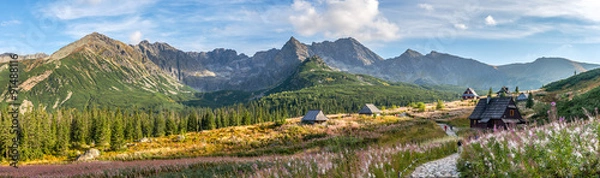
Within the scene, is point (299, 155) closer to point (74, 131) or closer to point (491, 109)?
point (491, 109)

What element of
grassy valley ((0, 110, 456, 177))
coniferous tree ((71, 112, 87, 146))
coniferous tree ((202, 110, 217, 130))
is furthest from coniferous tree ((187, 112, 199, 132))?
grassy valley ((0, 110, 456, 177))

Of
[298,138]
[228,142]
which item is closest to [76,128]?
[228,142]

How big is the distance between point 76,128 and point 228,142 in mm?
57606

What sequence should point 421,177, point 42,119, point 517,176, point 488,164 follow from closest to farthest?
1. point 517,176
2. point 488,164
3. point 421,177
4. point 42,119

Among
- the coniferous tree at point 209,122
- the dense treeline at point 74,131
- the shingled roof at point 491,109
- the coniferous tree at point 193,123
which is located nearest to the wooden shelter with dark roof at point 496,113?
the shingled roof at point 491,109

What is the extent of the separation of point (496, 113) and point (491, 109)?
1.38 metres

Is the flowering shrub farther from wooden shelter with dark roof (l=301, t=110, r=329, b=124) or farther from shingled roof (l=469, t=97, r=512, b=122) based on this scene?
wooden shelter with dark roof (l=301, t=110, r=329, b=124)

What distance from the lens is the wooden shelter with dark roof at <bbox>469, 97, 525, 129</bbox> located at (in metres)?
48.2

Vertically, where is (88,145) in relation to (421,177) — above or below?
below

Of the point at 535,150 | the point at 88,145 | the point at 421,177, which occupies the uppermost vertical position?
the point at 535,150

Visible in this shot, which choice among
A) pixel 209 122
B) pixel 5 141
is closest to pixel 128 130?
pixel 209 122

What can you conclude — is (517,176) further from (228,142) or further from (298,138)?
(228,142)

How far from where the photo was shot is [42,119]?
7850cm

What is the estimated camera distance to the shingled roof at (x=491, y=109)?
4874 cm
